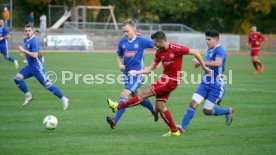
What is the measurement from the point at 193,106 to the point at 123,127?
1579 millimetres

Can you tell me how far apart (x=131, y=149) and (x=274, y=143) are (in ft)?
8.76

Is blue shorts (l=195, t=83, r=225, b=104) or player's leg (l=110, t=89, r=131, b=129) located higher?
blue shorts (l=195, t=83, r=225, b=104)

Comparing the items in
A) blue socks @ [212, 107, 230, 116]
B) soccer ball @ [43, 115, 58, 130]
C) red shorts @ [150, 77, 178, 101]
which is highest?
red shorts @ [150, 77, 178, 101]

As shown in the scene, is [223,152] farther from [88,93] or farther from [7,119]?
[88,93]

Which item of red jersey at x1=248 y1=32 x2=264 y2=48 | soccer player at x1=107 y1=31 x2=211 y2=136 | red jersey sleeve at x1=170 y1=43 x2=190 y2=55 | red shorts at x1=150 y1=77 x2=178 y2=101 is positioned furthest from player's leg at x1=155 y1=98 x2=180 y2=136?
red jersey at x1=248 y1=32 x2=264 y2=48

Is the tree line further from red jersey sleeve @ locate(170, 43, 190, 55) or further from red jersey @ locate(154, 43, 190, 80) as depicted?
red jersey sleeve @ locate(170, 43, 190, 55)

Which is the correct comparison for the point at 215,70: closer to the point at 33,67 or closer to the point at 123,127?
the point at 123,127

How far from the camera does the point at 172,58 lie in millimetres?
11453

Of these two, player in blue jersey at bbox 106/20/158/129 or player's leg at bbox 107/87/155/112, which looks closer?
player's leg at bbox 107/87/155/112

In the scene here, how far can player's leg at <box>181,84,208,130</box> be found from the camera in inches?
477

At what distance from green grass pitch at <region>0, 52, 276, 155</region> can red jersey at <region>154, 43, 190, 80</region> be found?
120cm

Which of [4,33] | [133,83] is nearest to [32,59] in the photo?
[133,83]

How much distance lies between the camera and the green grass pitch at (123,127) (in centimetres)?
1021

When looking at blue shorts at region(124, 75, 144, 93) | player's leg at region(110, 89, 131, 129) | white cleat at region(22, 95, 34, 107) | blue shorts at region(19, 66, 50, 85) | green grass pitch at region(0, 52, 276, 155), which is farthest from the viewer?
white cleat at region(22, 95, 34, 107)
